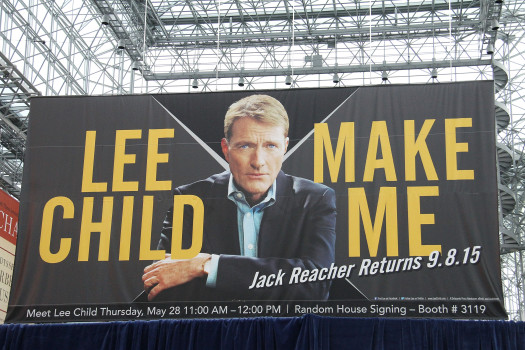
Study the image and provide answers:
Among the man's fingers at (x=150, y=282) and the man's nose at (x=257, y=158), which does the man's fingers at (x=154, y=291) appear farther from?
the man's nose at (x=257, y=158)

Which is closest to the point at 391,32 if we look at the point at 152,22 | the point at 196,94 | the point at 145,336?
the point at 152,22

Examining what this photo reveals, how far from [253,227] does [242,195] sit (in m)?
0.61

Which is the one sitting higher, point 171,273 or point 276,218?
point 276,218

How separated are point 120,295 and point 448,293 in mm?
5375

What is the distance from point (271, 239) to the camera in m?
12.3

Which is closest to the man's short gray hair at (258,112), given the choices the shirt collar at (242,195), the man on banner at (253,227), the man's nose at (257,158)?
the man on banner at (253,227)

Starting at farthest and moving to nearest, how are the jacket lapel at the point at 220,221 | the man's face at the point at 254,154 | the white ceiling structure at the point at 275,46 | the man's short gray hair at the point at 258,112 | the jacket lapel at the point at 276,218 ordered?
the white ceiling structure at the point at 275,46 < the man's short gray hair at the point at 258,112 < the man's face at the point at 254,154 < the jacket lapel at the point at 220,221 < the jacket lapel at the point at 276,218

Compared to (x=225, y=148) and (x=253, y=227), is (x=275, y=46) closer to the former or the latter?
(x=225, y=148)

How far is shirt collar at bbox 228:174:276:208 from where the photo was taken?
1257 cm

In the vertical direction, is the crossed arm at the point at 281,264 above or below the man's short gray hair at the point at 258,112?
below

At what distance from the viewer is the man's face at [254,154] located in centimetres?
1269

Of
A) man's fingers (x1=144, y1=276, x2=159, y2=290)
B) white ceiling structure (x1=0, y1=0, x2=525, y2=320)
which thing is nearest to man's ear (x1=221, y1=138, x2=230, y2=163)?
man's fingers (x1=144, y1=276, x2=159, y2=290)

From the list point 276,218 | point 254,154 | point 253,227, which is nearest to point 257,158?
point 254,154

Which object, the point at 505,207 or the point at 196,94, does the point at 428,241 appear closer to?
the point at 196,94
